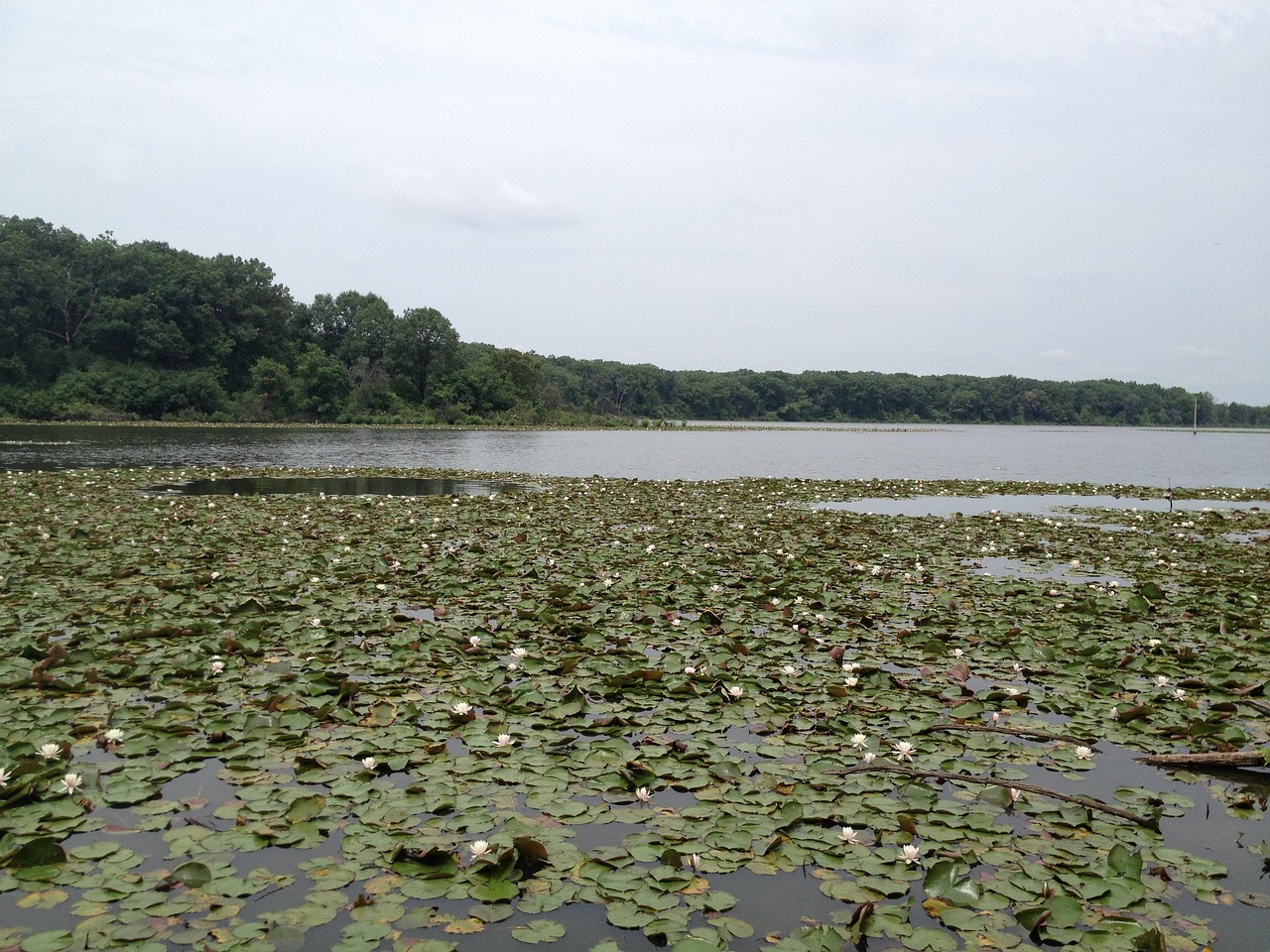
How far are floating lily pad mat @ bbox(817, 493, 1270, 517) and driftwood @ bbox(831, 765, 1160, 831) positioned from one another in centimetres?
1317

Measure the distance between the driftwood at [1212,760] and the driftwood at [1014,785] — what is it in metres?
0.82

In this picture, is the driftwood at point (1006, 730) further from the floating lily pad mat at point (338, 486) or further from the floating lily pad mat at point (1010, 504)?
the floating lily pad mat at point (338, 486)

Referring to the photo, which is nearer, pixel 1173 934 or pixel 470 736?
pixel 1173 934

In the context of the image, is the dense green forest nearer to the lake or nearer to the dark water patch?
the lake

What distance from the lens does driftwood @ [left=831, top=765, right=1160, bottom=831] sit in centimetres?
441

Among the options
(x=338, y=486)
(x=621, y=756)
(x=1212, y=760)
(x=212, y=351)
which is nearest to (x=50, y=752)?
(x=621, y=756)

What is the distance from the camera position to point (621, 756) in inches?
204

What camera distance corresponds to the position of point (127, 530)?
12.8m

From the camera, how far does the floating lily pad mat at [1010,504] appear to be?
61.1ft

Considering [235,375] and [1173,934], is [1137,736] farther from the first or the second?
[235,375]

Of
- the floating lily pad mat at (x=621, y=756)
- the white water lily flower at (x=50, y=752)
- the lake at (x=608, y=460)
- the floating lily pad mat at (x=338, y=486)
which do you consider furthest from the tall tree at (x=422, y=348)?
the white water lily flower at (x=50, y=752)

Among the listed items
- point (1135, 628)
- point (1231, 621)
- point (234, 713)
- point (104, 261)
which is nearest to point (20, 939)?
point (234, 713)

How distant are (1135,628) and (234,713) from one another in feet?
25.8

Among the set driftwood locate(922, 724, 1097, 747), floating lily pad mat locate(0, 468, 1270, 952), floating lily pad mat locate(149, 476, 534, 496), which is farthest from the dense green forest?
driftwood locate(922, 724, 1097, 747)
